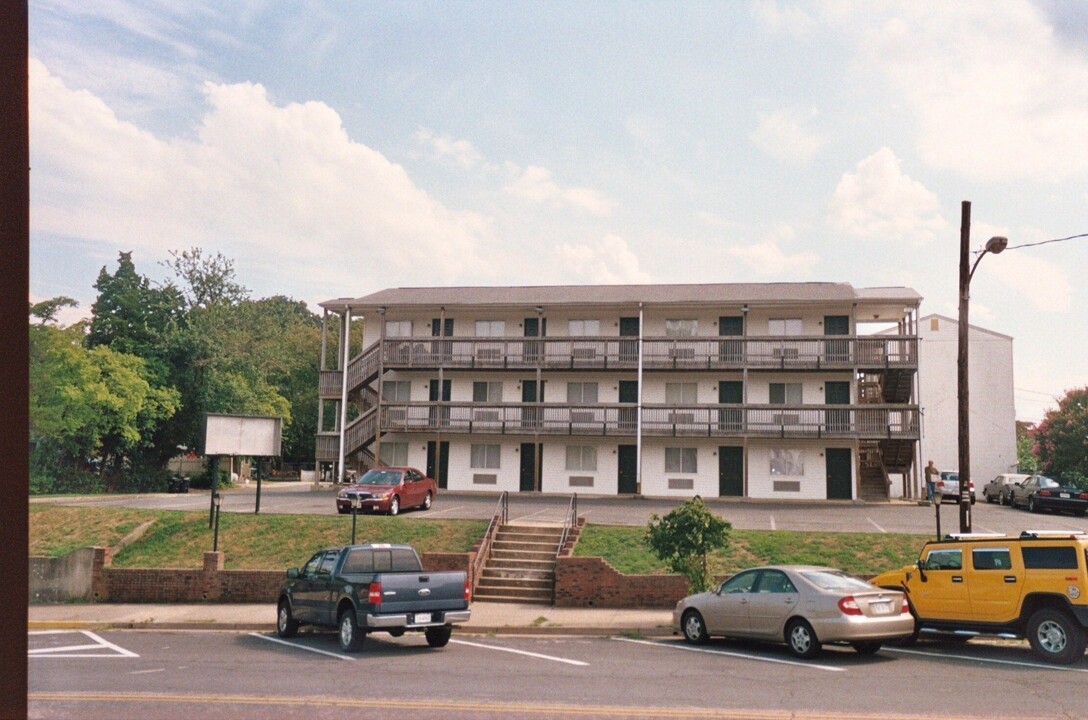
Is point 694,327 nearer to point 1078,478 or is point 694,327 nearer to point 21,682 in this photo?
point 1078,478

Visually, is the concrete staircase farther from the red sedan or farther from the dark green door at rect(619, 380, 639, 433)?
the dark green door at rect(619, 380, 639, 433)

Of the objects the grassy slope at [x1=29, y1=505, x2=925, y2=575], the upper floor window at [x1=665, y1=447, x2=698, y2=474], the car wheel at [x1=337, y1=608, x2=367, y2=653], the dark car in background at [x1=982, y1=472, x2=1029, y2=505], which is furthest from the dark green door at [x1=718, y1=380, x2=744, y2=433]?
the car wheel at [x1=337, y1=608, x2=367, y2=653]

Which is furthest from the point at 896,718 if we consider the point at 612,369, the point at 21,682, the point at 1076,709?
the point at 612,369

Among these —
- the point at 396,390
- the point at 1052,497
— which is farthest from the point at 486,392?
the point at 1052,497

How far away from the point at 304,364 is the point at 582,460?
3963cm

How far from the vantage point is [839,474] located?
3875cm

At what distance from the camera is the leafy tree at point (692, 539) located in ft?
58.5

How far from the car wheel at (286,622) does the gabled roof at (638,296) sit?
1033 inches

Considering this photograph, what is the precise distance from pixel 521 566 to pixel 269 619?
19.8 feet

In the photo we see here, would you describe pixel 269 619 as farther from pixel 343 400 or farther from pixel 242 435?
Answer: pixel 343 400

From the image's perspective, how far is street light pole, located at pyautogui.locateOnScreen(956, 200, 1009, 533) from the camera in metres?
19.2

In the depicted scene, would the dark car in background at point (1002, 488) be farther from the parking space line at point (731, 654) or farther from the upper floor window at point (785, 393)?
the parking space line at point (731, 654)

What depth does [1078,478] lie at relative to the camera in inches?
1874

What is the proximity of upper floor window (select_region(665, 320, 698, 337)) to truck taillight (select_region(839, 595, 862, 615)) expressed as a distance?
2918 centimetres
